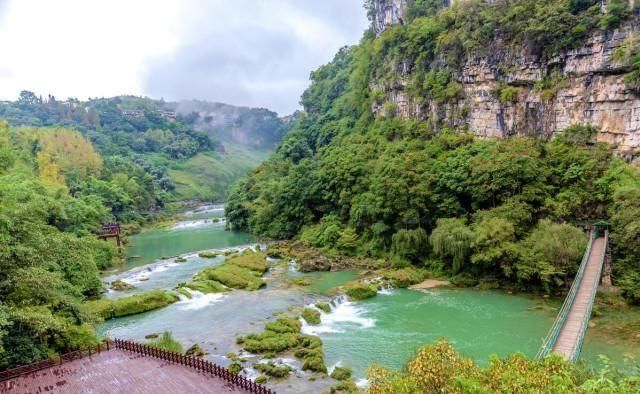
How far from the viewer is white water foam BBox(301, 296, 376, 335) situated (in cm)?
2962

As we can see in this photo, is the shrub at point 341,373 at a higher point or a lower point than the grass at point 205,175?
lower

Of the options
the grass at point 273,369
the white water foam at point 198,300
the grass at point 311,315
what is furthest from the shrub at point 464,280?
the grass at point 273,369

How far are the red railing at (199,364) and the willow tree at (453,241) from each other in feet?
75.9

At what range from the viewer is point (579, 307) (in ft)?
75.0

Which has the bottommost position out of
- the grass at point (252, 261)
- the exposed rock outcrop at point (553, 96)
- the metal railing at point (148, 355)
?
the grass at point (252, 261)

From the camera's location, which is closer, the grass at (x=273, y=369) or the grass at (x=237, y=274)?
the grass at (x=273, y=369)

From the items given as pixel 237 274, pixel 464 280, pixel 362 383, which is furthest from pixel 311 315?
pixel 464 280

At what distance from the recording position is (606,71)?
1572 inches

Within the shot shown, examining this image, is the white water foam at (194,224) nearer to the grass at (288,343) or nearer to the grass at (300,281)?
the grass at (300,281)

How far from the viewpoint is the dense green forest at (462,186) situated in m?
35.5

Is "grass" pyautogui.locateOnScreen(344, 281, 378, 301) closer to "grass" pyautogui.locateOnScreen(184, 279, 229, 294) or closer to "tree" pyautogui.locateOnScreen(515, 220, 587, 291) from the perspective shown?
"grass" pyautogui.locateOnScreen(184, 279, 229, 294)

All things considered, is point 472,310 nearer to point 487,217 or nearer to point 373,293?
point 373,293

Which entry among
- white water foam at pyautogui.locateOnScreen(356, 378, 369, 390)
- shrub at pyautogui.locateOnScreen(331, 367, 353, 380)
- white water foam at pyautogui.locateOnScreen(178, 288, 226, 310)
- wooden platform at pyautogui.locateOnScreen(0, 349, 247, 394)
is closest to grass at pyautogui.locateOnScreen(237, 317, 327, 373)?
shrub at pyautogui.locateOnScreen(331, 367, 353, 380)

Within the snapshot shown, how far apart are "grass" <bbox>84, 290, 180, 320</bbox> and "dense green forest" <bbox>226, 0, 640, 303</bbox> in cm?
2169
